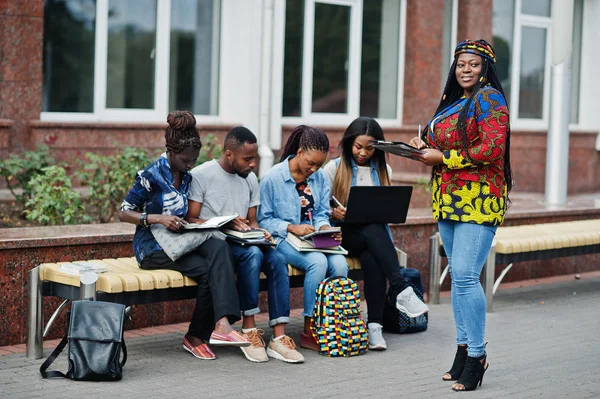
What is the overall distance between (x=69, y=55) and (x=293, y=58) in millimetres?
3452

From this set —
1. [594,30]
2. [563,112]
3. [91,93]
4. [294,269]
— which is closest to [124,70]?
[91,93]

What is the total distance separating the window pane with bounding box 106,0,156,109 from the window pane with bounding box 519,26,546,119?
716cm

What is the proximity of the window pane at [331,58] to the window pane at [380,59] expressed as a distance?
0.37 m

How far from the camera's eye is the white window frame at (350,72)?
568 inches

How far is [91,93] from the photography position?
12.3 metres

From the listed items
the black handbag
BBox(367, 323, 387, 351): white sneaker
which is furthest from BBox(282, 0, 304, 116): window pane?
the black handbag

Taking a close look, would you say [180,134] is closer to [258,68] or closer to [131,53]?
[131,53]

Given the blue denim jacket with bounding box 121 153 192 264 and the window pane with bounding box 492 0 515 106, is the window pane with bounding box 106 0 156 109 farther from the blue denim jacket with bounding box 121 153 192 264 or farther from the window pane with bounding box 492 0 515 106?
the window pane with bounding box 492 0 515 106

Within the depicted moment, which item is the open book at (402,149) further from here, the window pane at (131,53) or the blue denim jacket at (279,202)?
the window pane at (131,53)

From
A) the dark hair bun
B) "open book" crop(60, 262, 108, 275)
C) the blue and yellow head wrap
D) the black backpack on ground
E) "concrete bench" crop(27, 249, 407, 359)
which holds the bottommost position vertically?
the black backpack on ground

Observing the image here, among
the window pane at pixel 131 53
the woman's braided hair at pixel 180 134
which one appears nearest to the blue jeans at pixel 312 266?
the woman's braided hair at pixel 180 134

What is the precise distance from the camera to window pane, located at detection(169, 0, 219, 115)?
13.2 meters

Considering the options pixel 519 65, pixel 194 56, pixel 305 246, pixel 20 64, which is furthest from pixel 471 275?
pixel 519 65

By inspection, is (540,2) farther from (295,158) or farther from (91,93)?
(295,158)
